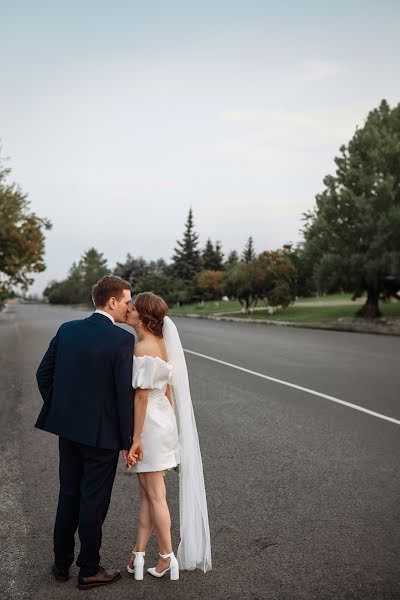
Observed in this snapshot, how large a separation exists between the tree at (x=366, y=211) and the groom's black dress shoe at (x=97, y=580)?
31919mm

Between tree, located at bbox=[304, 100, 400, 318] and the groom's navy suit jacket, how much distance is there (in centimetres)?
3181

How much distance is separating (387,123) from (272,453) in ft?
116

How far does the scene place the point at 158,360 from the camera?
3404 millimetres

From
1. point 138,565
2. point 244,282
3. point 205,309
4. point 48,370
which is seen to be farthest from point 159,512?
point 205,309

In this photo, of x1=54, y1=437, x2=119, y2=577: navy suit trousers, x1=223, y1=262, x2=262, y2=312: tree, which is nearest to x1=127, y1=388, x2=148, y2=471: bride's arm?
x1=54, y1=437, x2=119, y2=577: navy suit trousers

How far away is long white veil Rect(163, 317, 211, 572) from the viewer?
11.4 ft

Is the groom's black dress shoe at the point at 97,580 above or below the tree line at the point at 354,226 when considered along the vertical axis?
below

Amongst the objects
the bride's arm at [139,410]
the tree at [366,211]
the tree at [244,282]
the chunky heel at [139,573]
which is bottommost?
the chunky heel at [139,573]

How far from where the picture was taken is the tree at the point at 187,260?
319 ft

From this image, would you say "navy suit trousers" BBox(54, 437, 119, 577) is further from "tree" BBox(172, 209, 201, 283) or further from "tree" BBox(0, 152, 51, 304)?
"tree" BBox(172, 209, 201, 283)

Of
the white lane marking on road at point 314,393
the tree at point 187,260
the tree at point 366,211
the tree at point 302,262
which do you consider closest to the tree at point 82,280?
the tree at point 187,260

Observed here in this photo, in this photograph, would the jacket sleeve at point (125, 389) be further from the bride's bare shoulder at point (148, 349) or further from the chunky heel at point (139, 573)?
the chunky heel at point (139, 573)

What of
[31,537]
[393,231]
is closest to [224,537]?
[31,537]

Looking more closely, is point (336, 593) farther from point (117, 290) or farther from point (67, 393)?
point (117, 290)
